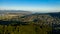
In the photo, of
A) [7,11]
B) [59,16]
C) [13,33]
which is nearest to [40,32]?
[13,33]

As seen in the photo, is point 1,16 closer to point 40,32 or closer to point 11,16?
point 11,16

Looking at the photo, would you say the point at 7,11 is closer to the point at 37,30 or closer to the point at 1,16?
the point at 1,16

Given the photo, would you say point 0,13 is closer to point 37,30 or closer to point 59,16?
point 59,16

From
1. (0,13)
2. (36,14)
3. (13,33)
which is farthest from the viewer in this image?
(36,14)

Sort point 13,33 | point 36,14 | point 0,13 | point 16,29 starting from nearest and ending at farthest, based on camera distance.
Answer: point 13,33, point 16,29, point 0,13, point 36,14

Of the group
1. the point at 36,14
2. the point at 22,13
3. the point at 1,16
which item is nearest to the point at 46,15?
the point at 36,14

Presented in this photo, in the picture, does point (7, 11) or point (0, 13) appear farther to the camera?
point (7, 11)

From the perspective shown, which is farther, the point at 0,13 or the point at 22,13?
the point at 22,13

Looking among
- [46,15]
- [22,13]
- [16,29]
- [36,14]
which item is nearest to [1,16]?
[22,13]

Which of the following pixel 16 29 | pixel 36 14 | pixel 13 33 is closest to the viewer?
pixel 13 33
